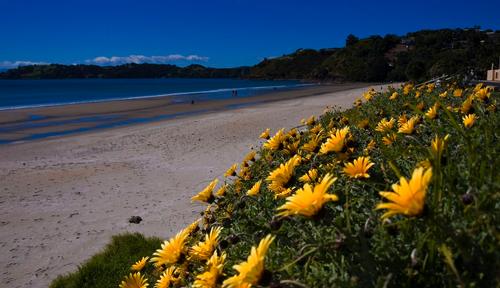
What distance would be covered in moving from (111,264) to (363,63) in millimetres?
103338

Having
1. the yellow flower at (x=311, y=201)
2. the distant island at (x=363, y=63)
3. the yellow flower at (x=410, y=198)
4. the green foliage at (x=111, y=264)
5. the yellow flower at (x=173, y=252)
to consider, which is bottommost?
the green foliage at (x=111, y=264)

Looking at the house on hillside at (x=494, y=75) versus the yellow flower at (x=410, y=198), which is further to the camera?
the house on hillside at (x=494, y=75)

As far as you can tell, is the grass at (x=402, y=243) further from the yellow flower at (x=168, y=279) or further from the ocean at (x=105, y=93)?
the ocean at (x=105, y=93)

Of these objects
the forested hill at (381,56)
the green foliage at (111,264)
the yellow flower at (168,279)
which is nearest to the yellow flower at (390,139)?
the yellow flower at (168,279)

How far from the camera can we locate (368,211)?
68.2 inches

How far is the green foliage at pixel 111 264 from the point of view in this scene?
4582 millimetres

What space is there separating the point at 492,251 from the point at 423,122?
253 cm

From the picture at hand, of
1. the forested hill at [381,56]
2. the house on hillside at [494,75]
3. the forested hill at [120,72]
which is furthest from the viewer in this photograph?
the forested hill at [120,72]

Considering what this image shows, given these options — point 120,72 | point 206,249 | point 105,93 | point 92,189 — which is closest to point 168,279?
point 206,249

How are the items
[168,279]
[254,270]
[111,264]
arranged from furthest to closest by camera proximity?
[111,264], [168,279], [254,270]

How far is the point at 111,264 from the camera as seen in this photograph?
4.92m

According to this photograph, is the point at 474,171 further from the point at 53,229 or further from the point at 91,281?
the point at 53,229

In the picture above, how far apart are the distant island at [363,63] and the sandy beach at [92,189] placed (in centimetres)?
2032

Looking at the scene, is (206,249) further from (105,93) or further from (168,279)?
(105,93)
